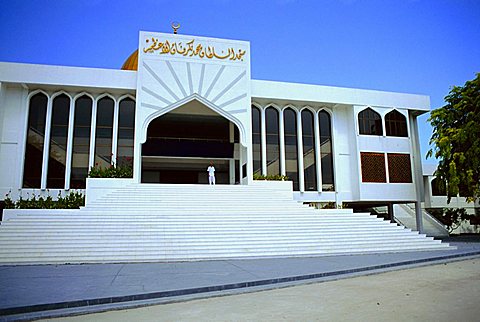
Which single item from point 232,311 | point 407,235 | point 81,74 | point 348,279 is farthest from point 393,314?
point 81,74

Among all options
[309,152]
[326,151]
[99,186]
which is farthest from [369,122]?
[99,186]

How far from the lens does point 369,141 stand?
20.3 meters

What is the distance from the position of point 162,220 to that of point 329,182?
1143 cm

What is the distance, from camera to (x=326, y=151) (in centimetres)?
2091

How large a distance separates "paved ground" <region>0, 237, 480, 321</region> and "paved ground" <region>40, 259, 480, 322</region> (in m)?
0.41

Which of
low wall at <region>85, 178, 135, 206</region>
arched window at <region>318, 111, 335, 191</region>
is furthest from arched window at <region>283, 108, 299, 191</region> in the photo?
low wall at <region>85, 178, 135, 206</region>

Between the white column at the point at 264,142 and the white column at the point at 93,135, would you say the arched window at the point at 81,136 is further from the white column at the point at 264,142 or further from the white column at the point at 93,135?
the white column at the point at 264,142

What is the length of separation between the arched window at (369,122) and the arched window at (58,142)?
49.9 feet

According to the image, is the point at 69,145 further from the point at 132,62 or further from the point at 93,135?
the point at 132,62

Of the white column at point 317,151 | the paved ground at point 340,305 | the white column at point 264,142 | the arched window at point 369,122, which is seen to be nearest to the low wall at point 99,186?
the white column at point 264,142

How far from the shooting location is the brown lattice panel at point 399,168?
2041cm

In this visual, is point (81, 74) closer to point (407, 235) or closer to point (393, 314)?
point (407, 235)

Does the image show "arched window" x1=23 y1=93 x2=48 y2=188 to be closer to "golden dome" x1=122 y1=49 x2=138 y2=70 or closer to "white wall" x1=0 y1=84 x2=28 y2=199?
"white wall" x1=0 y1=84 x2=28 y2=199

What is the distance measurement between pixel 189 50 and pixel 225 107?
10.6 feet
